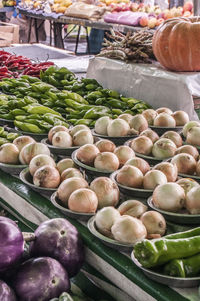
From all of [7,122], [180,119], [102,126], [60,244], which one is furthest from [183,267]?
[7,122]

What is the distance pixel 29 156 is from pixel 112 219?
2.45 feet

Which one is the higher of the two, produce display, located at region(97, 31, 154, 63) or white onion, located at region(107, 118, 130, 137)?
produce display, located at region(97, 31, 154, 63)

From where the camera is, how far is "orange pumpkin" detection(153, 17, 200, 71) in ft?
10.2

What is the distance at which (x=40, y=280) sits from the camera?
132 cm

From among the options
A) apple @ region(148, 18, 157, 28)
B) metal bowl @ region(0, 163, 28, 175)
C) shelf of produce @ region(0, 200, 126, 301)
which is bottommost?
shelf of produce @ region(0, 200, 126, 301)

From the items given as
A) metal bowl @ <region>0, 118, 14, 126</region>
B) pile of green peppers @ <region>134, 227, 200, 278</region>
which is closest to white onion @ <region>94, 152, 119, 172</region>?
pile of green peppers @ <region>134, 227, 200, 278</region>

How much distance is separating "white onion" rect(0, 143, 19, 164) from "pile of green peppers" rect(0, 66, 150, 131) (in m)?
0.63

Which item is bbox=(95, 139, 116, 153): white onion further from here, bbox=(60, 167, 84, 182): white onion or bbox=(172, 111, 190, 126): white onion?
bbox=(172, 111, 190, 126): white onion

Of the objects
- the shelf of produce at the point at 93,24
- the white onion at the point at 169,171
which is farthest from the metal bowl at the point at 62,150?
the shelf of produce at the point at 93,24

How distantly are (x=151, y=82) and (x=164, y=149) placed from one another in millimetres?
1275

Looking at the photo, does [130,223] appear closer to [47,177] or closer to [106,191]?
[106,191]

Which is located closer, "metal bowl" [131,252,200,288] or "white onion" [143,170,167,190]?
"metal bowl" [131,252,200,288]

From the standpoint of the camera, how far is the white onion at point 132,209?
5.26 ft

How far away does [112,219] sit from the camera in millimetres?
1521
